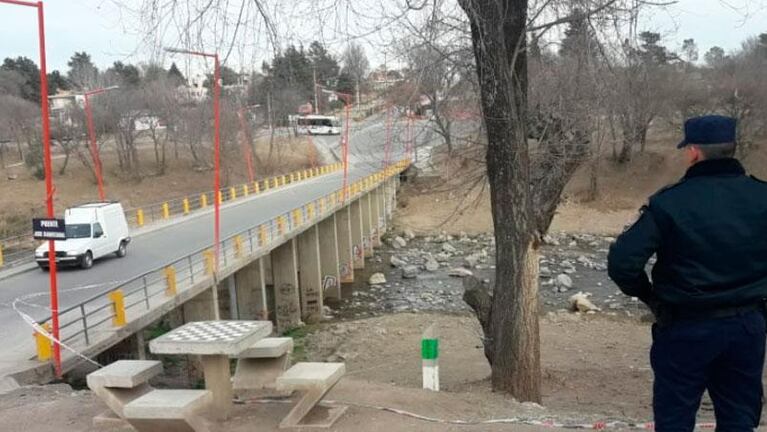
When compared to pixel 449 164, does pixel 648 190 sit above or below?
below

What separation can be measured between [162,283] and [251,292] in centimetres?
759

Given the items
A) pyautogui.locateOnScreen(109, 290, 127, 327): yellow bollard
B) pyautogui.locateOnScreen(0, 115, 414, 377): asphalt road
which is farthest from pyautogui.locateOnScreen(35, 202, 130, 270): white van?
pyautogui.locateOnScreen(109, 290, 127, 327): yellow bollard

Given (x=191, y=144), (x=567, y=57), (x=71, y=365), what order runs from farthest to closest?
(x=191, y=144)
(x=71, y=365)
(x=567, y=57)

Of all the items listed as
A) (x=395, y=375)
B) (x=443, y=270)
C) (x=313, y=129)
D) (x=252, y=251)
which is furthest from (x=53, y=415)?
(x=313, y=129)

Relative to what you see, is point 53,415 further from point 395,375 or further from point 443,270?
point 443,270

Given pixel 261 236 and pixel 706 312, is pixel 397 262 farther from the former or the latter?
pixel 706 312

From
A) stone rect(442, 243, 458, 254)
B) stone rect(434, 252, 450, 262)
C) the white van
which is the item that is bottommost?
stone rect(434, 252, 450, 262)

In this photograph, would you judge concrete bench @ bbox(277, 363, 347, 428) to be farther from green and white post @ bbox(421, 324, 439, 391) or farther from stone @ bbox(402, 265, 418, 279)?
stone @ bbox(402, 265, 418, 279)

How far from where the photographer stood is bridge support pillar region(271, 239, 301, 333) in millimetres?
25875

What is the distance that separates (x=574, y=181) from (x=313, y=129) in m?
22.6

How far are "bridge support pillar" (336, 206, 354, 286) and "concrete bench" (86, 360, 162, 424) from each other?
2784 centimetres

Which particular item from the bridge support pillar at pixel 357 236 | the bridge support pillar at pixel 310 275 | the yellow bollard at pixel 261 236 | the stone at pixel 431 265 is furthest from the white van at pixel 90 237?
the stone at pixel 431 265

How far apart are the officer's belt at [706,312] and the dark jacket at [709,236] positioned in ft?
0.11

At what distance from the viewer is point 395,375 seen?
14695 mm
